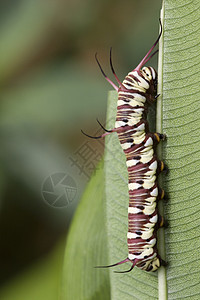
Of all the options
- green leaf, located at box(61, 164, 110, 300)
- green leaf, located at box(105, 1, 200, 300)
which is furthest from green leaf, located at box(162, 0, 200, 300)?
green leaf, located at box(61, 164, 110, 300)

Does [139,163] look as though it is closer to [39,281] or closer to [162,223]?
[162,223]

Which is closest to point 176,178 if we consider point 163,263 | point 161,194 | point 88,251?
point 161,194

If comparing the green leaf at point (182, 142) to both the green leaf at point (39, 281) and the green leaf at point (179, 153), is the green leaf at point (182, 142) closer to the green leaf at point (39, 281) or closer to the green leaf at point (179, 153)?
the green leaf at point (179, 153)

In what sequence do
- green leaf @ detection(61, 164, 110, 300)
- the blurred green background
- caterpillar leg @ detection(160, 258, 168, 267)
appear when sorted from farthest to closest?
the blurred green background < green leaf @ detection(61, 164, 110, 300) < caterpillar leg @ detection(160, 258, 168, 267)

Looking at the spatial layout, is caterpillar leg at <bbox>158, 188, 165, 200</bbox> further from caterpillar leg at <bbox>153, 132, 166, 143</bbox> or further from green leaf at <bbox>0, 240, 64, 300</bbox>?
green leaf at <bbox>0, 240, 64, 300</bbox>

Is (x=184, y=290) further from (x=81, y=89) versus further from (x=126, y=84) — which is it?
(x=81, y=89)

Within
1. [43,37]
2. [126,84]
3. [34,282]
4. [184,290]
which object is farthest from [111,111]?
[43,37]
